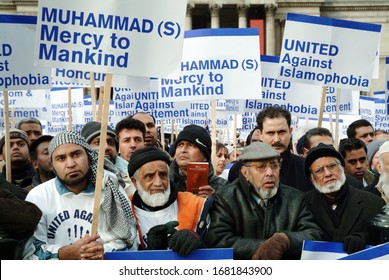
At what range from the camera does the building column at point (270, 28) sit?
54.4m

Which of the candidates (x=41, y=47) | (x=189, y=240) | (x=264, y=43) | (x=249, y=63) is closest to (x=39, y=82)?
(x=249, y=63)

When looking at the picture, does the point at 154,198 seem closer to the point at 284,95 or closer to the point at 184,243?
the point at 184,243

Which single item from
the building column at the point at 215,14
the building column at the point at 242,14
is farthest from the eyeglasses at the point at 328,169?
the building column at the point at 242,14

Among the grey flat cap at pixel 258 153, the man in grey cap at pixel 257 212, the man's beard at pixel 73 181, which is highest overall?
the grey flat cap at pixel 258 153

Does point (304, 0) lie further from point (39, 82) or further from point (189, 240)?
point (189, 240)

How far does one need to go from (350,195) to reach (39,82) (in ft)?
14.8

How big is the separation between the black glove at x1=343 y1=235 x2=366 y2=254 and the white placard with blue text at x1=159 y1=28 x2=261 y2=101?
3924mm

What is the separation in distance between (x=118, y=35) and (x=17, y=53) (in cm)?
342

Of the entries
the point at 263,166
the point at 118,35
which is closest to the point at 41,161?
the point at 118,35

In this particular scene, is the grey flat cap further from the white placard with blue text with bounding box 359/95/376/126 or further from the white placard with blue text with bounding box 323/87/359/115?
the white placard with blue text with bounding box 359/95/376/126

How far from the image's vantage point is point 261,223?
14.9 feet

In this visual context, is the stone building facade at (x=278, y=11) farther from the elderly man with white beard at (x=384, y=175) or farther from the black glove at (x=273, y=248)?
the black glove at (x=273, y=248)

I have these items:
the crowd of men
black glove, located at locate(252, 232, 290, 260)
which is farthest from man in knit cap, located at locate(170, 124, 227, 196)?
black glove, located at locate(252, 232, 290, 260)

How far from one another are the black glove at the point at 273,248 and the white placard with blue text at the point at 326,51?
423cm
